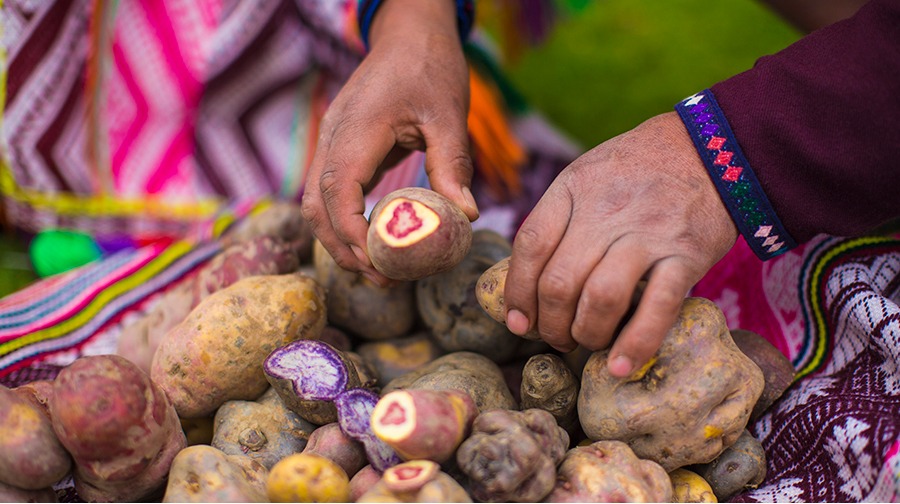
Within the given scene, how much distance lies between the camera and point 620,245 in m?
1.18

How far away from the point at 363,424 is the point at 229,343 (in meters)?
0.34

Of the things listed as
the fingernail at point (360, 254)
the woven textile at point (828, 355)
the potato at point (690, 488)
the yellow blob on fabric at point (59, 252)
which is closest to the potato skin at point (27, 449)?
the fingernail at point (360, 254)

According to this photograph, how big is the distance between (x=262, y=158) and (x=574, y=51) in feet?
5.54

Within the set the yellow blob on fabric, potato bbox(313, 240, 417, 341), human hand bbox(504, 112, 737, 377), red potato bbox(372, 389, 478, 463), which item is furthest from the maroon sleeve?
the yellow blob on fabric

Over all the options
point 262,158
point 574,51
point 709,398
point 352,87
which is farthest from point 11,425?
point 574,51

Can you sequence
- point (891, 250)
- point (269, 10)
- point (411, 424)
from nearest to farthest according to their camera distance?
point (411, 424) < point (891, 250) < point (269, 10)

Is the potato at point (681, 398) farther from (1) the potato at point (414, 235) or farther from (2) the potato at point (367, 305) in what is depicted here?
(2) the potato at point (367, 305)

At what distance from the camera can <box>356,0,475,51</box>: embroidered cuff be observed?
199 centimetres

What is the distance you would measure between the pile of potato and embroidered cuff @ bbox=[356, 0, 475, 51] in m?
0.71

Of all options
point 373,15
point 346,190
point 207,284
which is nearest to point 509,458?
point 346,190

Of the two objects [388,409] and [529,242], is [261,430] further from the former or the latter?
[529,242]

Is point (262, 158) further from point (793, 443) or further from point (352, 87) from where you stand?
point (793, 443)

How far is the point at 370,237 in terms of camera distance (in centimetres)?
130

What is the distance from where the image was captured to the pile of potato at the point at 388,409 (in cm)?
112
